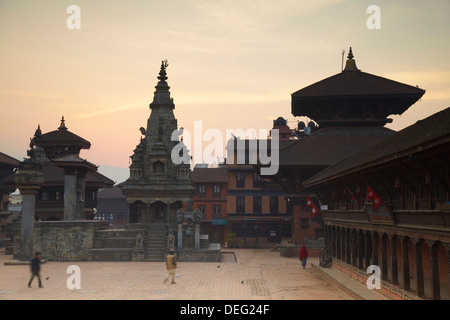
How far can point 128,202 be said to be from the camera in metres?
44.0

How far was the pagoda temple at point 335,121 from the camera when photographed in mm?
35000

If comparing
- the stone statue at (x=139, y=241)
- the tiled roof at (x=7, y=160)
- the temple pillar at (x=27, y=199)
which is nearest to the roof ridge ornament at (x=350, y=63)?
the stone statue at (x=139, y=241)

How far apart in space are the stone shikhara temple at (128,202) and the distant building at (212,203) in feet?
35.2

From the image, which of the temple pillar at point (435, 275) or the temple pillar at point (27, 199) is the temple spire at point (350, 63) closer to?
the temple pillar at point (27, 199)

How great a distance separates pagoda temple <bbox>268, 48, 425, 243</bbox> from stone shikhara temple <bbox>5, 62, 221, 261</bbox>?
7313mm

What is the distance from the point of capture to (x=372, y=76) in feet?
125

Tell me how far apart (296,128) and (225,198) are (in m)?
25.5

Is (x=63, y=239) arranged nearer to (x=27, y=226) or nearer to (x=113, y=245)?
(x=113, y=245)

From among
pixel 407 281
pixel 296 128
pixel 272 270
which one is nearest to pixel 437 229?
pixel 407 281

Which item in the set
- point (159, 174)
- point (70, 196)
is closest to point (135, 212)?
point (159, 174)

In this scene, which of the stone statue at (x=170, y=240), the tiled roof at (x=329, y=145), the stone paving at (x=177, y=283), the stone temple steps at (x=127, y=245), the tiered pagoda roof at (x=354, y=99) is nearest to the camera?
the stone paving at (x=177, y=283)

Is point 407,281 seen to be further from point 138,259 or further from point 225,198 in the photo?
point 225,198

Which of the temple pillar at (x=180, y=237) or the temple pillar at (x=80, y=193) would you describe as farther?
the temple pillar at (x=80, y=193)

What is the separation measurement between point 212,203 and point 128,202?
54.8ft
